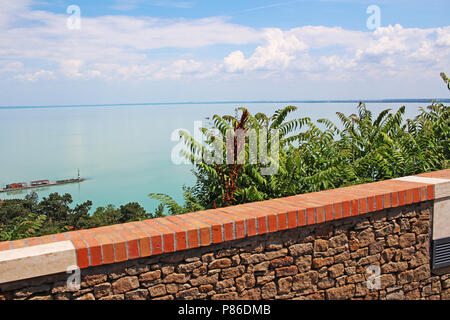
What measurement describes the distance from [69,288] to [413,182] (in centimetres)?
411

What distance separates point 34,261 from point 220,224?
1503mm

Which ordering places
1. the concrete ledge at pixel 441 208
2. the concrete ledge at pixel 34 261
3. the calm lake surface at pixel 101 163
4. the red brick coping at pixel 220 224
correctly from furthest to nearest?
the calm lake surface at pixel 101 163 < the concrete ledge at pixel 441 208 < the red brick coping at pixel 220 224 < the concrete ledge at pixel 34 261

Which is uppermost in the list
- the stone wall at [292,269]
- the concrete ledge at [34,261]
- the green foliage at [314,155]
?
the green foliage at [314,155]

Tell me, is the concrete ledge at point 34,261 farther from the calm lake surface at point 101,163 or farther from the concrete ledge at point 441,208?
the calm lake surface at point 101,163

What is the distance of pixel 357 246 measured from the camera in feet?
14.1

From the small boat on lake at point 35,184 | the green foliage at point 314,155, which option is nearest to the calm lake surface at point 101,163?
the small boat on lake at point 35,184

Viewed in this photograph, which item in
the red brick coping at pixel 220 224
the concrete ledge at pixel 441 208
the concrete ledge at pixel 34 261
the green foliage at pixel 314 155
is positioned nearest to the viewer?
the concrete ledge at pixel 34 261

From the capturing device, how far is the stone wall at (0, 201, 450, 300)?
317cm

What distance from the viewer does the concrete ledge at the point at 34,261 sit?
2756mm

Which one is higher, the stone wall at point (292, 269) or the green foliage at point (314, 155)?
the green foliage at point (314, 155)

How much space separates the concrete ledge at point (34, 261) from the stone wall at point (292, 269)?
0.26 feet

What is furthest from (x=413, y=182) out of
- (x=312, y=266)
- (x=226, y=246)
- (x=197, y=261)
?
(x=197, y=261)

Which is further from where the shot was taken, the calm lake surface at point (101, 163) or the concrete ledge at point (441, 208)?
the calm lake surface at point (101, 163)

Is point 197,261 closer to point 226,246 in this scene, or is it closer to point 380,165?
point 226,246
